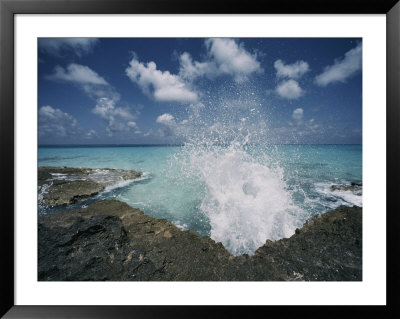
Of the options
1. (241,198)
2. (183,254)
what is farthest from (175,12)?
(241,198)

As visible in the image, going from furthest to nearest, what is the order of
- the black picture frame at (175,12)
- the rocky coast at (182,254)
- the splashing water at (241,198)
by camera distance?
the splashing water at (241,198) → the rocky coast at (182,254) → the black picture frame at (175,12)

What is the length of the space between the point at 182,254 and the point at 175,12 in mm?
2603

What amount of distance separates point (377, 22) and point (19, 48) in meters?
3.63

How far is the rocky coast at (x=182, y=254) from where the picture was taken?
1654mm

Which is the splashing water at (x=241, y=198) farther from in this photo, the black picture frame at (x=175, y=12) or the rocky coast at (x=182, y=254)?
the black picture frame at (x=175, y=12)

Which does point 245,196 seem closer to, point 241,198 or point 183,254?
point 241,198

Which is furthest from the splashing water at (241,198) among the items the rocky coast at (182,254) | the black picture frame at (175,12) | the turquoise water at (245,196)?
the black picture frame at (175,12)

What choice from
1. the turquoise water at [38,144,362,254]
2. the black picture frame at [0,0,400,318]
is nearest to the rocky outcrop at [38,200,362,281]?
the black picture frame at [0,0,400,318]

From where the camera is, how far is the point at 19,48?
1585mm

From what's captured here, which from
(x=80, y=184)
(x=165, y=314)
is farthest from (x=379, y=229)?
(x=80, y=184)

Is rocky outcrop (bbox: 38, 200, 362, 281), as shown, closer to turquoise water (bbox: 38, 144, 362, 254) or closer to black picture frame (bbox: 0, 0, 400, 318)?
black picture frame (bbox: 0, 0, 400, 318)

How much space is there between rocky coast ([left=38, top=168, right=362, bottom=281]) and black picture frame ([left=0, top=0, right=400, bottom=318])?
0.23m

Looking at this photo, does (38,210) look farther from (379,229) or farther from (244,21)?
(379,229)

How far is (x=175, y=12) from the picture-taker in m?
1.53
